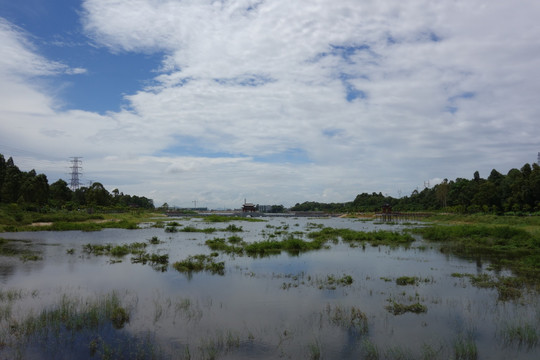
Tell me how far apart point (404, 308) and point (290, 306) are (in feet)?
15.2

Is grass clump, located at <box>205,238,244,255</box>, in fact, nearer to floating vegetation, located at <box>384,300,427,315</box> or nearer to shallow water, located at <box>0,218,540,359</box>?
shallow water, located at <box>0,218,540,359</box>

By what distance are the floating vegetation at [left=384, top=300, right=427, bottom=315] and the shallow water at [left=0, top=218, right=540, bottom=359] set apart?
0.23 metres

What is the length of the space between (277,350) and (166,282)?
34.0 feet

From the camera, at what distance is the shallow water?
10.8 m

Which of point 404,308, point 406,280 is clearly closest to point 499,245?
point 406,280

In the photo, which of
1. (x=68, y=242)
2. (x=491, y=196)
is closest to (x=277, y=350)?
(x=68, y=242)

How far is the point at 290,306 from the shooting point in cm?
1501

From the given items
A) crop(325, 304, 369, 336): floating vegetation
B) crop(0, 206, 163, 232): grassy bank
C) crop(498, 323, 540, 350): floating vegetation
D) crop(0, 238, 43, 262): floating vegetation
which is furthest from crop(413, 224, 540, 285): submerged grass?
crop(0, 206, 163, 232): grassy bank

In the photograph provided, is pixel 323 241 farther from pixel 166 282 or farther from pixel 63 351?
pixel 63 351

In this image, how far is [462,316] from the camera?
13.7m

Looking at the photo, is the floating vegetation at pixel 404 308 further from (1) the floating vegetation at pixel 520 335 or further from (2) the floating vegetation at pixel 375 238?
(2) the floating vegetation at pixel 375 238

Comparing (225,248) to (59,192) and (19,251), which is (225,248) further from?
(59,192)

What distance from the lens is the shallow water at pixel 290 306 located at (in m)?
10.8

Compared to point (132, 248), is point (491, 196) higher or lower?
higher
